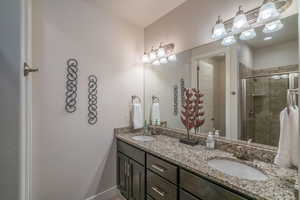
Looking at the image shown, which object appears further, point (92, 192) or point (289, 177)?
point (92, 192)

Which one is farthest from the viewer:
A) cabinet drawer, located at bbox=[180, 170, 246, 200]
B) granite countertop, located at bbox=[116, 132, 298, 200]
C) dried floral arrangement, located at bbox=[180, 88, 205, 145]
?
dried floral arrangement, located at bbox=[180, 88, 205, 145]

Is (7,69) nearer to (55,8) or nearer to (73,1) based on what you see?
(55,8)

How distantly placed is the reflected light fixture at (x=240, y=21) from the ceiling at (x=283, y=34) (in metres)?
0.12

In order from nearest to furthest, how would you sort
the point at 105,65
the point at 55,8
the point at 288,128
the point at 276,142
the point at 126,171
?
the point at 288,128 < the point at 276,142 < the point at 55,8 < the point at 126,171 < the point at 105,65

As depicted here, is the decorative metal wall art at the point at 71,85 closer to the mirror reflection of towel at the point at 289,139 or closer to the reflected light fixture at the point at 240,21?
the reflected light fixture at the point at 240,21

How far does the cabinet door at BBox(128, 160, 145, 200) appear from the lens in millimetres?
1603

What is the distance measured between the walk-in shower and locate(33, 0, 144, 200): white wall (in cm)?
156

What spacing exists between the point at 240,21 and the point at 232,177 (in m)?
1.30

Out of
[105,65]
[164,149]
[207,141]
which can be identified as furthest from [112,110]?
[207,141]

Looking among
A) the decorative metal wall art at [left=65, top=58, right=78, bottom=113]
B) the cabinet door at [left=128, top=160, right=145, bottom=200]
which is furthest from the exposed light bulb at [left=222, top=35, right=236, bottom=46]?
the decorative metal wall art at [left=65, top=58, right=78, bottom=113]

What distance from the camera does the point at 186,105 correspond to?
1.81 meters

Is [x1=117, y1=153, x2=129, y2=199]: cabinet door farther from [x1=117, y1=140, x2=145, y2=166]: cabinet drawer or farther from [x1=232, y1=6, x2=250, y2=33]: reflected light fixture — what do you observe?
[x1=232, y1=6, x2=250, y2=33]: reflected light fixture

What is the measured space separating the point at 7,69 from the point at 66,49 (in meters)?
1.02

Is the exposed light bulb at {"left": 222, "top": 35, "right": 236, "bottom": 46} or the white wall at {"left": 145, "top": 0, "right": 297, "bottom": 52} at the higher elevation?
the white wall at {"left": 145, "top": 0, "right": 297, "bottom": 52}
